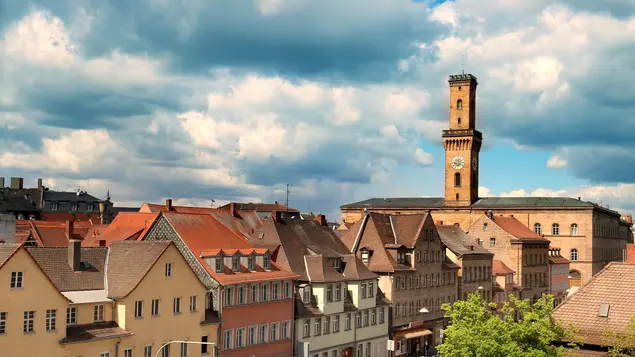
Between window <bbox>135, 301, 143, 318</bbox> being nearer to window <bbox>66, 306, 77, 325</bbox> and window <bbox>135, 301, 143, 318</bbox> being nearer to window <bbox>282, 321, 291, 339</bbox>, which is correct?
window <bbox>66, 306, 77, 325</bbox>

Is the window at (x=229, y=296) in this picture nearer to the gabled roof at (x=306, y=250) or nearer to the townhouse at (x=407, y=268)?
the gabled roof at (x=306, y=250)

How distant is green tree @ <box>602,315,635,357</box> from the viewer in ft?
127

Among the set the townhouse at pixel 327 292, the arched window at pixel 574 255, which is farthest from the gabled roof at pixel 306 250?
the arched window at pixel 574 255

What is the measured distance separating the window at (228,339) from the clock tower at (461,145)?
11511cm

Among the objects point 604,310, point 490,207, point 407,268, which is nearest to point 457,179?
point 490,207

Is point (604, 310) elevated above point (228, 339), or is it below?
above

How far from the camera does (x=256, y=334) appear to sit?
63.8 metres

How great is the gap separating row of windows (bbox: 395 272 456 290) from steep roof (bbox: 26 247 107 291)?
126 feet

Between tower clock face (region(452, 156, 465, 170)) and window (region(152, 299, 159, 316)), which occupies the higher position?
tower clock face (region(452, 156, 465, 170))

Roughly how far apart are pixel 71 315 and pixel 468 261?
64298 millimetres

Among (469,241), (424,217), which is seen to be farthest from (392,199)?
(424,217)

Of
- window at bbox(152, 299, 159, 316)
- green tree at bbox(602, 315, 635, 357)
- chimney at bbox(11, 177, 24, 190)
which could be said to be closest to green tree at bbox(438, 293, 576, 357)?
green tree at bbox(602, 315, 635, 357)

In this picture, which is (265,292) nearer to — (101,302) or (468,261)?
(101,302)

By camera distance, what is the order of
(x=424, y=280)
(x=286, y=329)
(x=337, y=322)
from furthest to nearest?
(x=424, y=280) → (x=337, y=322) → (x=286, y=329)
